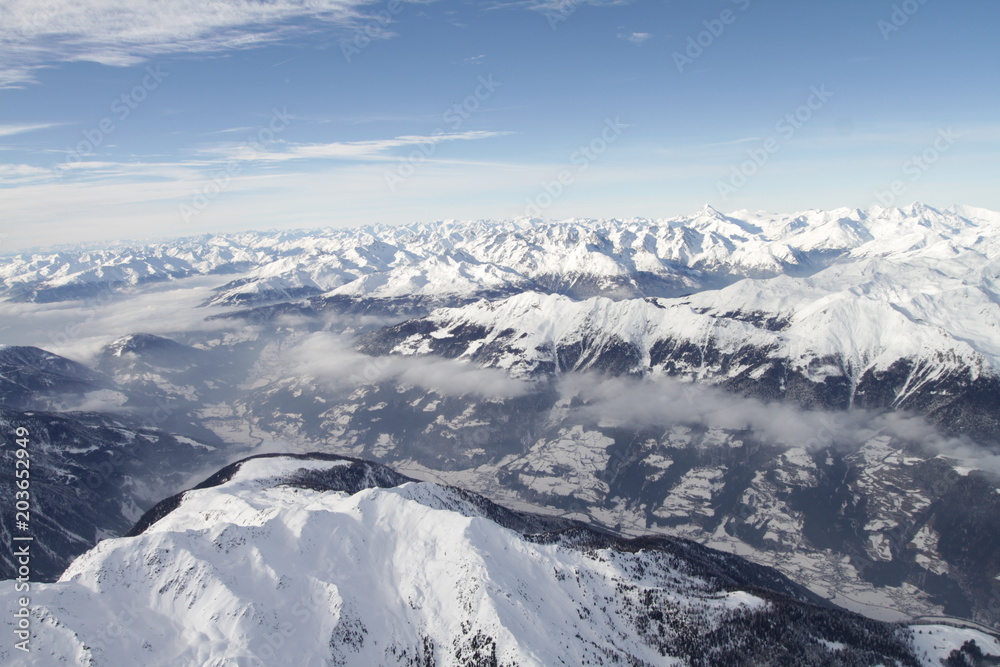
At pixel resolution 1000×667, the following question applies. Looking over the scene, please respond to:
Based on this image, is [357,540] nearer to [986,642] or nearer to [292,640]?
[292,640]

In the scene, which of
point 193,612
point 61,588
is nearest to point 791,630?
point 193,612

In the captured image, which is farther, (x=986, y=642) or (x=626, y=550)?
(x=626, y=550)

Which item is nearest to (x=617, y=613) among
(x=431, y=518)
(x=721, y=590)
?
(x=721, y=590)

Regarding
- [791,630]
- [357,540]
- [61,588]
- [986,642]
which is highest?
[61,588]

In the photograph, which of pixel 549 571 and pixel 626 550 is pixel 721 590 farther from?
pixel 549 571

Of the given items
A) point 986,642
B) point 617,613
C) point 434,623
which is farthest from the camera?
point 986,642

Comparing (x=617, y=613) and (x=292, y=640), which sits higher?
(x=292, y=640)

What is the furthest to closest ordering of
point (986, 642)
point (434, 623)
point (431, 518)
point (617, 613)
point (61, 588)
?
1. point (431, 518)
2. point (986, 642)
3. point (617, 613)
4. point (434, 623)
5. point (61, 588)
